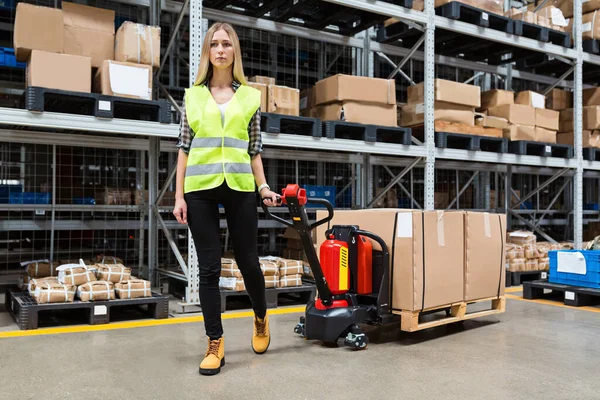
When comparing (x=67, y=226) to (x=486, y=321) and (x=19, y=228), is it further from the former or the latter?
(x=486, y=321)

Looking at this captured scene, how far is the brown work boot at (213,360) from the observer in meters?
3.29

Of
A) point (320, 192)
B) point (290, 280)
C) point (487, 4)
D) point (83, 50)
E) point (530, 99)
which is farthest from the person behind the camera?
point (320, 192)

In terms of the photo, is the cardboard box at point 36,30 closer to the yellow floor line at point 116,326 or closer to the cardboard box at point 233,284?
the yellow floor line at point 116,326

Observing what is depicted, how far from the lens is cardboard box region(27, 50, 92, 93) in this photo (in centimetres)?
473

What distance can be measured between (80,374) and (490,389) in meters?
2.41

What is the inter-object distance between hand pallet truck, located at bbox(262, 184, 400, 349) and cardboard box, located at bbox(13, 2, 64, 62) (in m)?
2.62

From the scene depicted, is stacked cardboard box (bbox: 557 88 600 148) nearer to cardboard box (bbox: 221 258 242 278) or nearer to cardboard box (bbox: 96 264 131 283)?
cardboard box (bbox: 221 258 242 278)

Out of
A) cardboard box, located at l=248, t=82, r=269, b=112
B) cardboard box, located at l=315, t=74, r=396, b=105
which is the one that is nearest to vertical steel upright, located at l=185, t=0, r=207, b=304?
cardboard box, located at l=248, t=82, r=269, b=112

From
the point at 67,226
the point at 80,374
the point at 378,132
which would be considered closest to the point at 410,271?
the point at 80,374

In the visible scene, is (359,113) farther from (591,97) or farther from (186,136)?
(591,97)

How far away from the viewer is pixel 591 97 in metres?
9.14

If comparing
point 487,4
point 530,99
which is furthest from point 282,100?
point 530,99

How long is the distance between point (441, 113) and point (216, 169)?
4.61 metres

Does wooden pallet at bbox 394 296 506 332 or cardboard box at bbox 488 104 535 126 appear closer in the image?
wooden pallet at bbox 394 296 506 332
